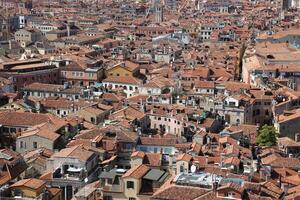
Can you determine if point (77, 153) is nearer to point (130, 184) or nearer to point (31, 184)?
point (31, 184)

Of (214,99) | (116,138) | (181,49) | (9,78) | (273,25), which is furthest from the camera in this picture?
(273,25)

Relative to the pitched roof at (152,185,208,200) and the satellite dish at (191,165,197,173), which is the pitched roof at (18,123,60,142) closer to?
Result: the satellite dish at (191,165,197,173)

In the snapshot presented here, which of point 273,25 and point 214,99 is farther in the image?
point 273,25

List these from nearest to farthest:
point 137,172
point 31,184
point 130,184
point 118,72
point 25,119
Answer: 1. point 130,184
2. point 137,172
3. point 31,184
4. point 25,119
5. point 118,72

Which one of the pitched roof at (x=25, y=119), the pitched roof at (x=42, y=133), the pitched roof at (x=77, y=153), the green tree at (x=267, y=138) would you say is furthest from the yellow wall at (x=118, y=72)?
the pitched roof at (x=77, y=153)

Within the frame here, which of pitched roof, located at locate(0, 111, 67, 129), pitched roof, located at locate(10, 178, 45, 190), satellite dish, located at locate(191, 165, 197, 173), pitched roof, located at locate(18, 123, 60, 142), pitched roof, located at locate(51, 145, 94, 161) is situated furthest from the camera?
pitched roof, located at locate(0, 111, 67, 129)

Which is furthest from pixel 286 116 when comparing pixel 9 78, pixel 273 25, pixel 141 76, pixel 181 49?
pixel 273 25

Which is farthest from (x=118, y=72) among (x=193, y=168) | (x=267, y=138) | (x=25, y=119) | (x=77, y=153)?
(x=193, y=168)

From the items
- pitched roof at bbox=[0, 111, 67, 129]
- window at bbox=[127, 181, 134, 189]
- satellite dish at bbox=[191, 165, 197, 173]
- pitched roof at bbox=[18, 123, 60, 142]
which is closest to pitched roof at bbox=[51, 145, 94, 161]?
window at bbox=[127, 181, 134, 189]

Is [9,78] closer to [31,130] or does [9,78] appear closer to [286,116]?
[31,130]

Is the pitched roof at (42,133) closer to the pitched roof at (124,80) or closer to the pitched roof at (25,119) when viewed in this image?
the pitched roof at (25,119)

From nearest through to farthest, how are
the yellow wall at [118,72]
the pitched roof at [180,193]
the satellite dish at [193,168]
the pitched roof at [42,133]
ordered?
the pitched roof at [180,193] < the satellite dish at [193,168] < the pitched roof at [42,133] < the yellow wall at [118,72]
